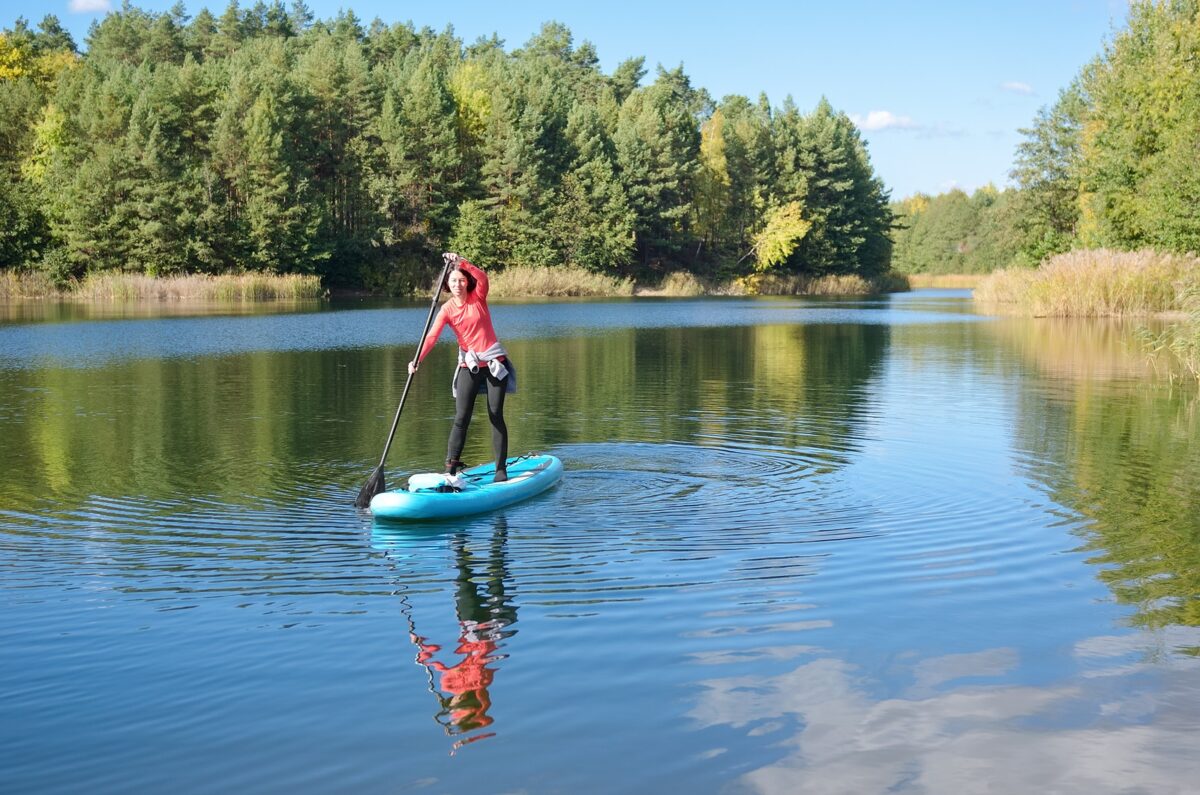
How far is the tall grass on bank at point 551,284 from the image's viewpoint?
72.6m

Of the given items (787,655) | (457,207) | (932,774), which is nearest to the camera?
(932,774)

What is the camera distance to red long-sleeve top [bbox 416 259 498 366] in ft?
35.7

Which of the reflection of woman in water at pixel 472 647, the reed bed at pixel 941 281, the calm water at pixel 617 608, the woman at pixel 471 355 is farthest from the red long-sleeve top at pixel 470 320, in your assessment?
the reed bed at pixel 941 281

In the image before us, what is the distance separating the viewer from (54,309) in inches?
1889

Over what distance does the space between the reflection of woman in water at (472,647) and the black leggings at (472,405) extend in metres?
2.34

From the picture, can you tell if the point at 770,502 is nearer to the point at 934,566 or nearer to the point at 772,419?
the point at 934,566

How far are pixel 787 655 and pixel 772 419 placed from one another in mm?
10618

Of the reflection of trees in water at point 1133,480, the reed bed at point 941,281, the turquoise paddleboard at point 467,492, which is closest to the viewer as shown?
the reflection of trees in water at point 1133,480

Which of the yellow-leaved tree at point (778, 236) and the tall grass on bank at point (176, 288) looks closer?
the tall grass on bank at point (176, 288)

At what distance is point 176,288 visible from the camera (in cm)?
5922

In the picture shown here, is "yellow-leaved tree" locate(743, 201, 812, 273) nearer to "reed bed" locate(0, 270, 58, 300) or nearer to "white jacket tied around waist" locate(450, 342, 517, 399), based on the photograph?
"reed bed" locate(0, 270, 58, 300)

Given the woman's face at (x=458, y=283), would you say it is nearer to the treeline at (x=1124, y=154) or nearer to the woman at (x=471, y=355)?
the woman at (x=471, y=355)

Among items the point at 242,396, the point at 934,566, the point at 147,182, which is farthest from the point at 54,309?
the point at 934,566

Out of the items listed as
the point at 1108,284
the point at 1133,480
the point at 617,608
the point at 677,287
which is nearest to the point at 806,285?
the point at 677,287
